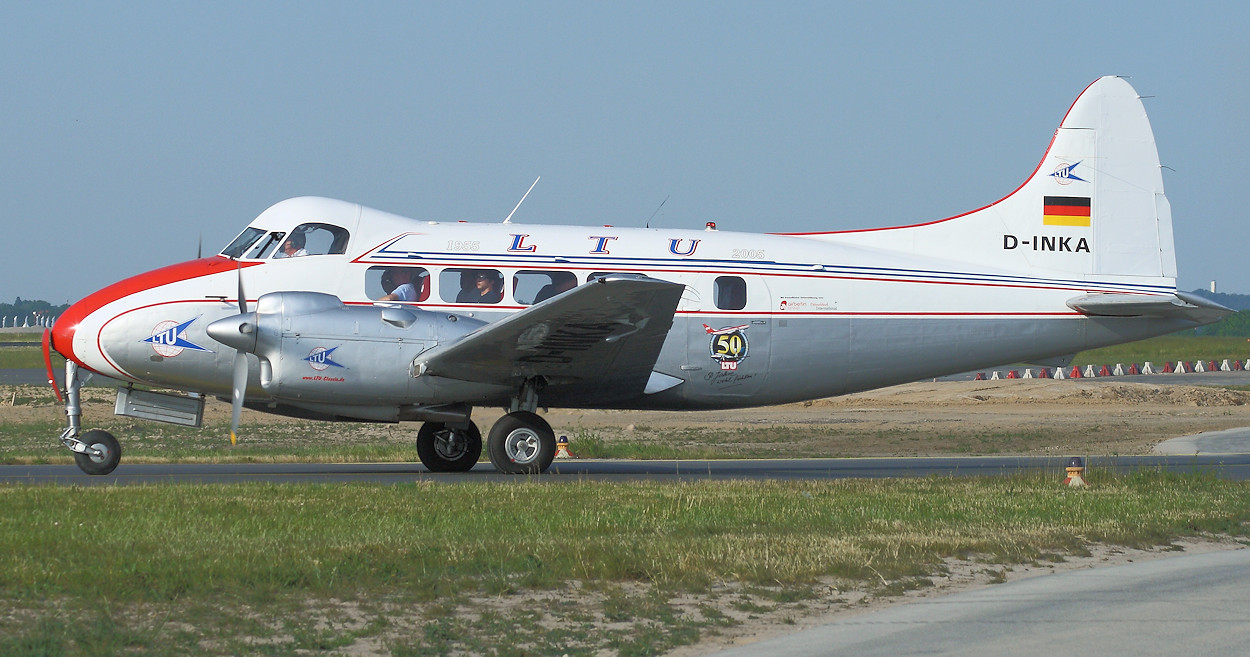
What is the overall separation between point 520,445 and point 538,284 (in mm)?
2168

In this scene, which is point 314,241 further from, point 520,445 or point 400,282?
point 520,445

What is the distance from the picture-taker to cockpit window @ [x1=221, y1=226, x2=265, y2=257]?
16.3 m

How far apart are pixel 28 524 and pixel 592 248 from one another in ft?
27.3

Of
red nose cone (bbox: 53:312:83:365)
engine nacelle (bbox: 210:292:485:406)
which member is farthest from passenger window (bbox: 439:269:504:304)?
red nose cone (bbox: 53:312:83:365)

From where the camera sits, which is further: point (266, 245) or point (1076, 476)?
point (266, 245)

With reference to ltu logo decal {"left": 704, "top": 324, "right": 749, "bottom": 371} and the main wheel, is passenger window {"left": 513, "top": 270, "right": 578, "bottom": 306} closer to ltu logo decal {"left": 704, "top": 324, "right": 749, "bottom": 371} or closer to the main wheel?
the main wheel

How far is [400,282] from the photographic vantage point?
1609 cm

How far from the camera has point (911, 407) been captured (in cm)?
4019

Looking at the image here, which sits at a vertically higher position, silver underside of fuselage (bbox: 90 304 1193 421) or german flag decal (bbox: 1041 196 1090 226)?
german flag decal (bbox: 1041 196 1090 226)

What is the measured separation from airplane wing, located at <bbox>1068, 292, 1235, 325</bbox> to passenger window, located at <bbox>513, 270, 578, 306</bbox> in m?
7.37

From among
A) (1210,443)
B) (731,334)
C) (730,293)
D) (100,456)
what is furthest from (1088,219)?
(100,456)

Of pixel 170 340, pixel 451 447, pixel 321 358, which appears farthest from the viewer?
pixel 451 447

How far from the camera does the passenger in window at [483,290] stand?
53.1 ft

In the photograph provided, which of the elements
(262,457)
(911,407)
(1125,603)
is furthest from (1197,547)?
(911,407)
